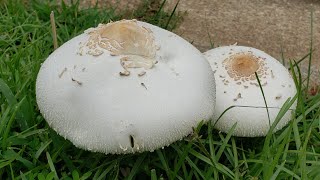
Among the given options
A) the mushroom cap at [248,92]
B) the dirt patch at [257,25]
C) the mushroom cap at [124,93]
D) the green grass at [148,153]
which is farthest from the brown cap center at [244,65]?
the dirt patch at [257,25]

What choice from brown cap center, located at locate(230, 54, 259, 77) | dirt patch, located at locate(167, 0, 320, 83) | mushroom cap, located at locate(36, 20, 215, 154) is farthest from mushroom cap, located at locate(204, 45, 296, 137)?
dirt patch, located at locate(167, 0, 320, 83)

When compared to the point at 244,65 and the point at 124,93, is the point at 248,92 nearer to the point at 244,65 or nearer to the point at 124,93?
the point at 244,65

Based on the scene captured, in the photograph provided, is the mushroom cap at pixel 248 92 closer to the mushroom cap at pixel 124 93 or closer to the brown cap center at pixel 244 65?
the brown cap center at pixel 244 65

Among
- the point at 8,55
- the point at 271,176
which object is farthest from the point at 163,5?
the point at 271,176

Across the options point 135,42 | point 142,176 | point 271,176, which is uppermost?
point 135,42

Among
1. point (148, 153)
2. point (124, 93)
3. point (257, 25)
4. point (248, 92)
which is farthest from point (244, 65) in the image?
point (257, 25)

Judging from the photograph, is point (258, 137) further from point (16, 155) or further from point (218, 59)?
point (16, 155)

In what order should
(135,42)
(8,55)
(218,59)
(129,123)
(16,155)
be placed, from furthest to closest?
1. (8,55)
2. (218,59)
3. (16,155)
4. (135,42)
5. (129,123)

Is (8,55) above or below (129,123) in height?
below
